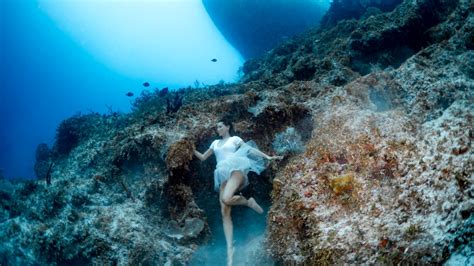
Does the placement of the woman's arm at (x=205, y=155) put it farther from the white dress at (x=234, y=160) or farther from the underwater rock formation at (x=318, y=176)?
the underwater rock formation at (x=318, y=176)

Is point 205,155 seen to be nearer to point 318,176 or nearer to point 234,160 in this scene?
point 234,160

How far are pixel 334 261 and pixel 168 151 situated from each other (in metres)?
4.03

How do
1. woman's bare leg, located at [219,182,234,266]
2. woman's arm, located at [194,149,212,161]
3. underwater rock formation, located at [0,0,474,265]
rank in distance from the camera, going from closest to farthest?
underwater rock formation, located at [0,0,474,265], woman's bare leg, located at [219,182,234,266], woman's arm, located at [194,149,212,161]

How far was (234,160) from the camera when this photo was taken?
498 cm

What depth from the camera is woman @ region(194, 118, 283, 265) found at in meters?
4.90

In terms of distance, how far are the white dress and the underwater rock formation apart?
54cm

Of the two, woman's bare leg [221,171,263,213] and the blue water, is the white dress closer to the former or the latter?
woman's bare leg [221,171,263,213]

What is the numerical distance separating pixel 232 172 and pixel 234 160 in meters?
0.20

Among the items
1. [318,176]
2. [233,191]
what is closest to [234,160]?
[233,191]

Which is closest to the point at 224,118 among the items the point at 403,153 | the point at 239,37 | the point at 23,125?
the point at 403,153

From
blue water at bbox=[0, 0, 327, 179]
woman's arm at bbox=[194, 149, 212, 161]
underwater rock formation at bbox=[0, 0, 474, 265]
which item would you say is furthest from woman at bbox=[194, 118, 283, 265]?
blue water at bbox=[0, 0, 327, 179]

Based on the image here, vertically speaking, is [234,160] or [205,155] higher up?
[205,155]

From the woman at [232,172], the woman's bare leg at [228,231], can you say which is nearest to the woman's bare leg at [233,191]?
the woman at [232,172]

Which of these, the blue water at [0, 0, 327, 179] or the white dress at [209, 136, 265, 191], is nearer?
the white dress at [209, 136, 265, 191]
